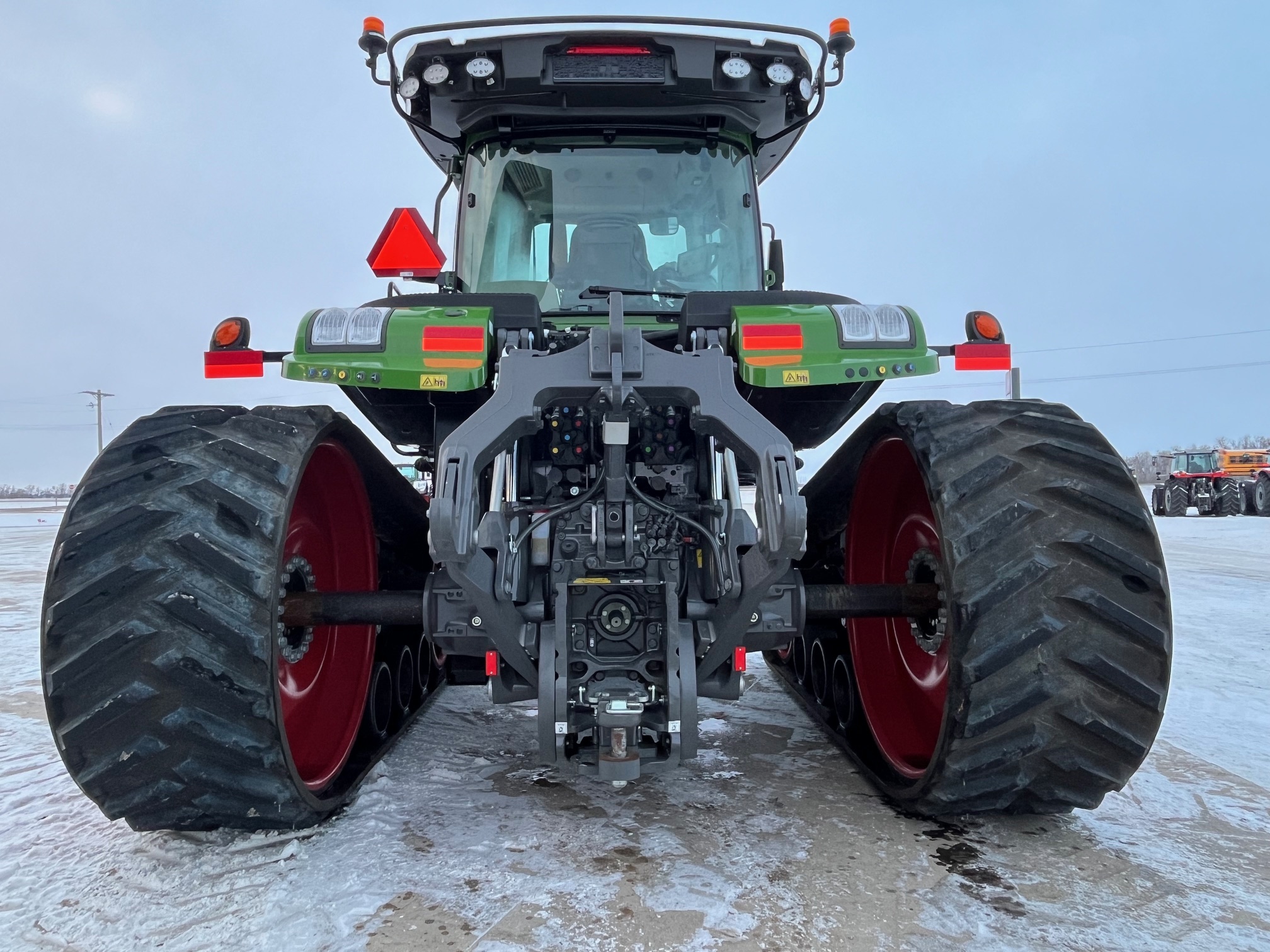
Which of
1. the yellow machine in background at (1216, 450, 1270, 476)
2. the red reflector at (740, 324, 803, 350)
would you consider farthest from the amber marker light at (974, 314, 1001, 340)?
the yellow machine in background at (1216, 450, 1270, 476)

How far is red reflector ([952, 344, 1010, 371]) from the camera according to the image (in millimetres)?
2857

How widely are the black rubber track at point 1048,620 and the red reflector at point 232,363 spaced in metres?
2.27

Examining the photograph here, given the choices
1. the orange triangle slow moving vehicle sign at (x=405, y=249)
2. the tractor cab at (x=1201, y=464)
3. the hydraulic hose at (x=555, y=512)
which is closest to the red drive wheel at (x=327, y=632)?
the orange triangle slow moving vehicle sign at (x=405, y=249)

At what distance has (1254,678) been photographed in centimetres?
456

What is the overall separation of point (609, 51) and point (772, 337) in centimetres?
161

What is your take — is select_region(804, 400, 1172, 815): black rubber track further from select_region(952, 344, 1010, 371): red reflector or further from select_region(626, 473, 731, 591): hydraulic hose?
select_region(626, 473, 731, 591): hydraulic hose

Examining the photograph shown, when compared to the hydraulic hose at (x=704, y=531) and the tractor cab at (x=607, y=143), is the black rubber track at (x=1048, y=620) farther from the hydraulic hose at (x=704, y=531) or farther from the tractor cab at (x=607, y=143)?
the tractor cab at (x=607, y=143)

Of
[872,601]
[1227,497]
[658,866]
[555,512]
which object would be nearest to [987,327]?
[872,601]

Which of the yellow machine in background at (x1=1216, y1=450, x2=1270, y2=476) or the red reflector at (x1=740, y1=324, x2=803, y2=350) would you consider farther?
the yellow machine in background at (x1=1216, y1=450, x2=1270, y2=476)

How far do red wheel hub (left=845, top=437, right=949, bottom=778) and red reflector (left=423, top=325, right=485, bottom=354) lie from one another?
1.49 metres

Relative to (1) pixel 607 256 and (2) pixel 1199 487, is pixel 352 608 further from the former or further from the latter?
(2) pixel 1199 487

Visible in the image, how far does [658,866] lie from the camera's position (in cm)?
239

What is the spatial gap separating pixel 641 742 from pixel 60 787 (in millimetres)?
2183

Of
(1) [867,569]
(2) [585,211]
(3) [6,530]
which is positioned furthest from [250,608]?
(3) [6,530]
